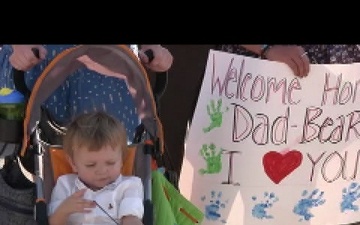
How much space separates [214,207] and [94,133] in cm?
100

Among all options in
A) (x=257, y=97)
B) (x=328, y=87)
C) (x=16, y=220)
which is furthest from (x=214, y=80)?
(x=16, y=220)

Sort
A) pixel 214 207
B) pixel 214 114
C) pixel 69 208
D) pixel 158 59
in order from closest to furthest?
pixel 69 208, pixel 158 59, pixel 214 114, pixel 214 207

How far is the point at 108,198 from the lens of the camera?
9.18 feet

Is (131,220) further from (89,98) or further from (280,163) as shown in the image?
(280,163)

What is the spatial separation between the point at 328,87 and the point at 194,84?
96cm

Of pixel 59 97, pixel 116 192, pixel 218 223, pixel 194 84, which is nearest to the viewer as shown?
pixel 116 192

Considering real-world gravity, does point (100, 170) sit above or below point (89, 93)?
below

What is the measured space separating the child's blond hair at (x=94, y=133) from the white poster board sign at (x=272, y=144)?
68 cm

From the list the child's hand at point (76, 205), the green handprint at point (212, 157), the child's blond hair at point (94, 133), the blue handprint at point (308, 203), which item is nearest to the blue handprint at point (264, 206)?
the blue handprint at point (308, 203)

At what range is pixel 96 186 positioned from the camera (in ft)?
9.30

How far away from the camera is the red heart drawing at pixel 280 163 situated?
11.4 ft

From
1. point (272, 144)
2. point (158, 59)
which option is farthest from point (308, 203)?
point (158, 59)
